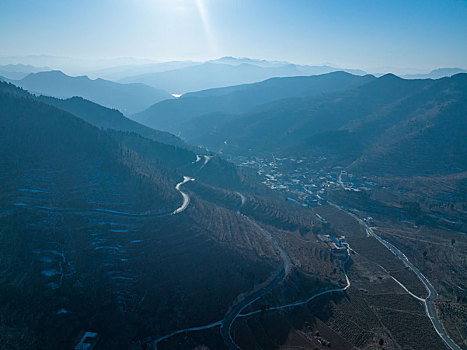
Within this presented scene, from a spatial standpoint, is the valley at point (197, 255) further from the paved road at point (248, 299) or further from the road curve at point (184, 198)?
the road curve at point (184, 198)

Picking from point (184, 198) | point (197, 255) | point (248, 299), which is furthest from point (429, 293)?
point (184, 198)

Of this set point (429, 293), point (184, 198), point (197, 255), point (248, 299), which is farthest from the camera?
point (184, 198)

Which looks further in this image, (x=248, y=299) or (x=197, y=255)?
(x=197, y=255)

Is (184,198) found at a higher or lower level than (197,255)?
higher

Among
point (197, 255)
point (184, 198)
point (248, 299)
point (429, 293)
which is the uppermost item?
point (184, 198)

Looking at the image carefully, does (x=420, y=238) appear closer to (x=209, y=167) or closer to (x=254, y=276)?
(x=254, y=276)

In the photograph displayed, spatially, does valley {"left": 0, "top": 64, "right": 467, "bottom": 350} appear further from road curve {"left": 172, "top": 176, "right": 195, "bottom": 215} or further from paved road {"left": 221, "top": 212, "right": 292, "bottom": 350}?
road curve {"left": 172, "top": 176, "right": 195, "bottom": 215}

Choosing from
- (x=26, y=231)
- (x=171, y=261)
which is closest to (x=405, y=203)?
(x=171, y=261)

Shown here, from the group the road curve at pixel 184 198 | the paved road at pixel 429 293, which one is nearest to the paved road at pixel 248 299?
the road curve at pixel 184 198

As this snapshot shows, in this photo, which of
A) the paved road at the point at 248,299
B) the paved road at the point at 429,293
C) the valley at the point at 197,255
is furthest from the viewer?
the paved road at the point at 429,293

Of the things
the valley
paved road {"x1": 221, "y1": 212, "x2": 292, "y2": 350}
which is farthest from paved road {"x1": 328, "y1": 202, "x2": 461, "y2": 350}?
paved road {"x1": 221, "y1": 212, "x2": 292, "y2": 350}

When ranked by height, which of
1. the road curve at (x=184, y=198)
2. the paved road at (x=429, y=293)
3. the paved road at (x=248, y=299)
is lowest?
the paved road at (x=429, y=293)

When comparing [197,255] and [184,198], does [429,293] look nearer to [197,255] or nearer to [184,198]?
[197,255]

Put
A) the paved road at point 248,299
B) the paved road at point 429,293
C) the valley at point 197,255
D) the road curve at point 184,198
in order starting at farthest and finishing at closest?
the road curve at point 184,198, the paved road at point 429,293, the valley at point 197,255, the paved road at point 248,299
